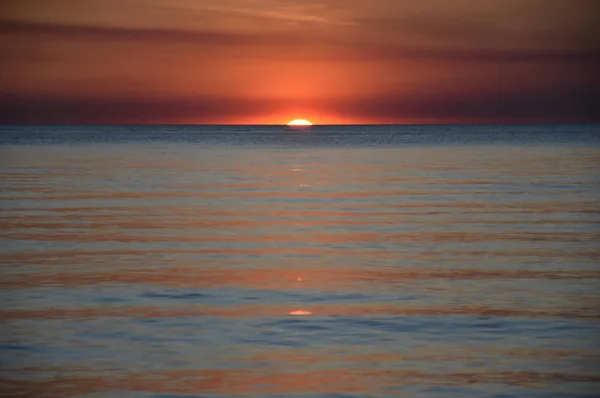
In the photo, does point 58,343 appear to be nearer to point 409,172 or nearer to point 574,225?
point 574,225

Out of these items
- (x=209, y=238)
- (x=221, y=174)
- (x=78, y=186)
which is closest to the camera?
(x=209, y=238)

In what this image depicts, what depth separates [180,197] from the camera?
2447 cm

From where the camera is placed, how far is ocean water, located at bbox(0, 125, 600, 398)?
323 inches

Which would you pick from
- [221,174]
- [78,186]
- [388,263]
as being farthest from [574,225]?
[221,174]

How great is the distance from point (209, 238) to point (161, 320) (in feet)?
21.1

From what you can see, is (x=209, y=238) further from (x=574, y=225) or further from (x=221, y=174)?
(x=221, y=174)

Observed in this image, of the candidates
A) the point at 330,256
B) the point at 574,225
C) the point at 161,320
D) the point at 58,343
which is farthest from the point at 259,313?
the point at 574,225

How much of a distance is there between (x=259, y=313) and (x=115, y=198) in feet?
47.0

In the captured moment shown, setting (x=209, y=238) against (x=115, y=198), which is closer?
(x=209, y=238)

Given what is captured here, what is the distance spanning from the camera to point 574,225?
18.2 metres

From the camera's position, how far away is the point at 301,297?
11352 millimetres

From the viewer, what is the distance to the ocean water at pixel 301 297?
26.9ft

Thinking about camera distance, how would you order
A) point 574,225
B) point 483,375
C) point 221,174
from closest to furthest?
point 483,375 → point 574,225 → point 221,174

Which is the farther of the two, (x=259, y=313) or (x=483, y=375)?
(x=259, y=313)
